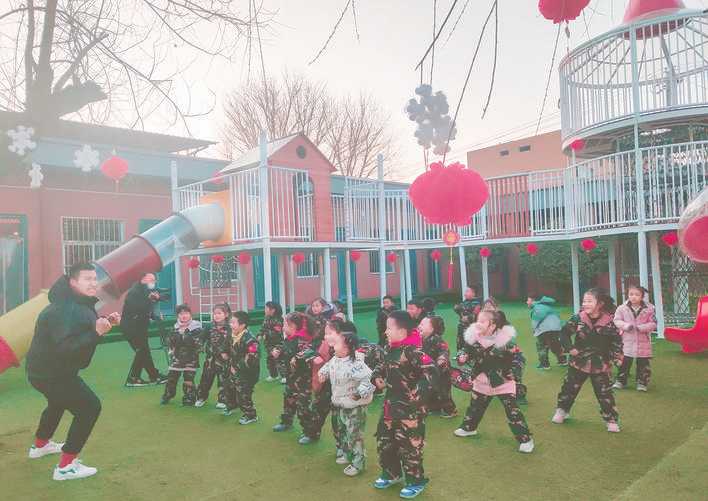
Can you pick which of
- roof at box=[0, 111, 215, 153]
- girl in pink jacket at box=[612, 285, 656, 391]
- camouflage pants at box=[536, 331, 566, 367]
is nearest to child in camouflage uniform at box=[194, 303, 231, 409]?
roof at box=[0, 111, 215, 153]

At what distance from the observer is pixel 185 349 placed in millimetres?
7145

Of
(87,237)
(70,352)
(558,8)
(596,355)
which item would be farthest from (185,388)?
(87,237)

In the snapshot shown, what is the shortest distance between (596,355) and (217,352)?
13.9 feet

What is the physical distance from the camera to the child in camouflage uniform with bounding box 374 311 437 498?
4.03 m

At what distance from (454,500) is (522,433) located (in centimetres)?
124

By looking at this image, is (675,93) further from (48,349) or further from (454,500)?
(48,349)

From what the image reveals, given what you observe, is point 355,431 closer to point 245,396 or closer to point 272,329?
point 245,396

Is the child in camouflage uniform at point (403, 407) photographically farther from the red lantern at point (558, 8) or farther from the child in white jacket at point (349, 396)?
the red lantern at point (558, 8)

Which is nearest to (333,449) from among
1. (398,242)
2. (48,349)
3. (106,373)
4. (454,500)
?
(454,500)

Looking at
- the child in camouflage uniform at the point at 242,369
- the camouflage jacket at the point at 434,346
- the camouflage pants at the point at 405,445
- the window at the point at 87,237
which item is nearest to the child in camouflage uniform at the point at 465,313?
the camouflage jacket at the point at 434,346

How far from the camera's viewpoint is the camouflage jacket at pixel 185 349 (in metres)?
7.12

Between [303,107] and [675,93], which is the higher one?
[303,107]

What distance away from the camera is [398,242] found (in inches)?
545

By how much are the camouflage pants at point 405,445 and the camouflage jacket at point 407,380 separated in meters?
0.06
